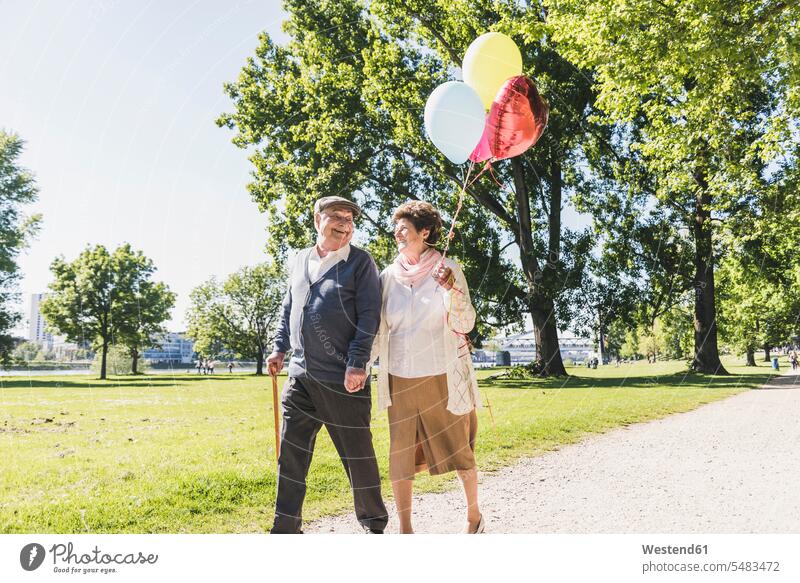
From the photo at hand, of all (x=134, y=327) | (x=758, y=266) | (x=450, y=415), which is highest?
(x=758, y=266)

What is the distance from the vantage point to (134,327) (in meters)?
4.31

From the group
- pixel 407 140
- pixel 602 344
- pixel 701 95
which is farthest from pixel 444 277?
pixel 407 140

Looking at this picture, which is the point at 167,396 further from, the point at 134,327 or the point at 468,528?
the point at 468,528

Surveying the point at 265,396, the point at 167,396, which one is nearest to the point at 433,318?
the point at 265,396

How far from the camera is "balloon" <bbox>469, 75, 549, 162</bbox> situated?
325 cm

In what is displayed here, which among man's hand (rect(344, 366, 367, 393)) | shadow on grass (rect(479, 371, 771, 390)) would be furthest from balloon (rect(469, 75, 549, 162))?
shadow on grass (rect(479, 371, 771, 390))

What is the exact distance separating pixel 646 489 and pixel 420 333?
2.48 m

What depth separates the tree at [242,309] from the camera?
451 centimetres

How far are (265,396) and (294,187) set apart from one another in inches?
200

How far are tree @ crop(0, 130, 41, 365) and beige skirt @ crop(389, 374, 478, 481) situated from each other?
113 inches

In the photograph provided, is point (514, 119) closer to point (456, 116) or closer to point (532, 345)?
point (456, 116)

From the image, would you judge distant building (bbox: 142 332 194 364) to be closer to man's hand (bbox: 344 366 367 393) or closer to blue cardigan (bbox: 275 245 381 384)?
blue cardigan (bbox: 275 245 381 384)

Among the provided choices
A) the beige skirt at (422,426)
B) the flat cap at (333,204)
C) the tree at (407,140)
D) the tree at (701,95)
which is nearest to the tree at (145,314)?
the tree at (407,140)

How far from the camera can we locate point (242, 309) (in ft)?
15.5
